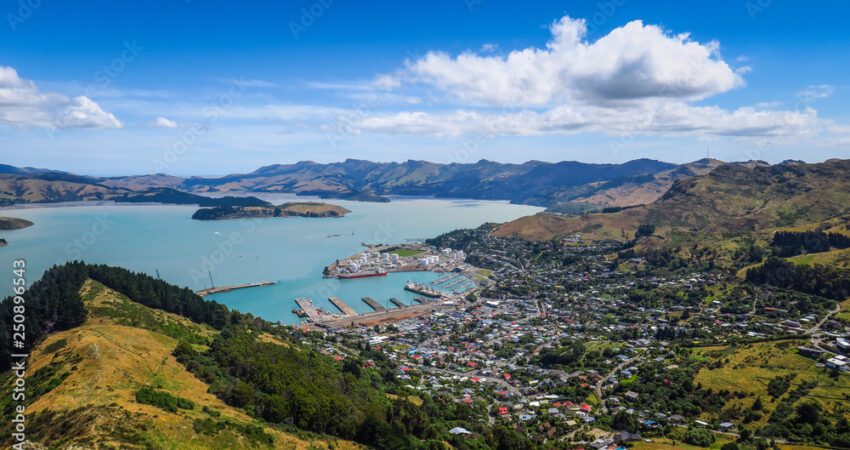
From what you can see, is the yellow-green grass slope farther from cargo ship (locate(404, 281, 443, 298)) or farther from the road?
cargo ship (locate(404, 281, 443, 298))

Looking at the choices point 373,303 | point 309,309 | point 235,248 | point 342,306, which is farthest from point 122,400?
point 235,248

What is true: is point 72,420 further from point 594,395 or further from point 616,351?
point 616,351

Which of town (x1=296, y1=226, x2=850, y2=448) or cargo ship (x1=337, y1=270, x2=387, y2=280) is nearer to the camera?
town (x1=296, y1=226, x2=850, y2=448)

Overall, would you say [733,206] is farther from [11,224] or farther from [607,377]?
[11,224]

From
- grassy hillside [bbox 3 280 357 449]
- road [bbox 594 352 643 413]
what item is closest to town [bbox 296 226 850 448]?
road [bbox 594 352 643 413]

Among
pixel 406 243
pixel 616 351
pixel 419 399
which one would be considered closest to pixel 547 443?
pixel 419 399
